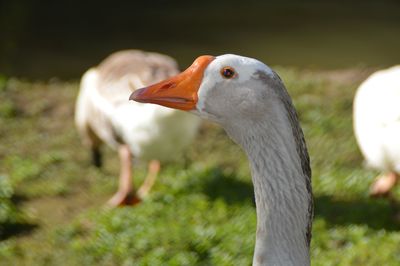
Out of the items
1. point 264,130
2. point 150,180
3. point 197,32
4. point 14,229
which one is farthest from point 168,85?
point 197,32

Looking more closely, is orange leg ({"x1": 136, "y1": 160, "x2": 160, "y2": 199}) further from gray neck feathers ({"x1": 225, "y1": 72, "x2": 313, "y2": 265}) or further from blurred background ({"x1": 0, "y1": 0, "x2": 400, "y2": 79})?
blurred background ({"x1": 0, "y1": 0, "x2": 400, "y2": 79})

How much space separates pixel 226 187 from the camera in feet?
21.3

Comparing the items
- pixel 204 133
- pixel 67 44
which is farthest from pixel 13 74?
pixel 204 133

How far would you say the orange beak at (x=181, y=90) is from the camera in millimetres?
3004

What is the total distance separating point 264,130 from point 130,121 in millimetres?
3376

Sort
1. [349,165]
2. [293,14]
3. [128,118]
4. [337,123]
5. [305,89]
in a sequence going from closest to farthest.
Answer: [128,118]
[349,165]
[337,123]
[305,89]
[293,14]

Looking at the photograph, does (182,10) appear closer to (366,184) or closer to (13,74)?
(13,74)

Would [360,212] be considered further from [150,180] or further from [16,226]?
[16,226]

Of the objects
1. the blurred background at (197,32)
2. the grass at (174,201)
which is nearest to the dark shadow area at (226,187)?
the grass at (174,201)

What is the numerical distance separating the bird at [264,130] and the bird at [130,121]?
2.90 metres

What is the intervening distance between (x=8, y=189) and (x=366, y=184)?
113 inches

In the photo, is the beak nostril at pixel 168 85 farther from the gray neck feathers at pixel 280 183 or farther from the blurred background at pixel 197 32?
the blurred background at pixel 197 32

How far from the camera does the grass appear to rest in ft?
17.7

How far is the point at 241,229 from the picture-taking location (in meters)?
5.61
